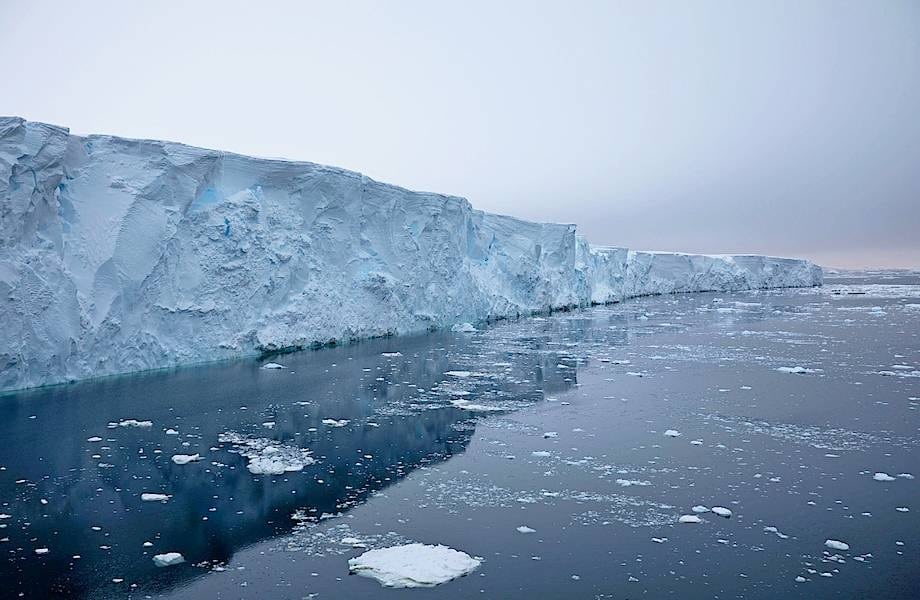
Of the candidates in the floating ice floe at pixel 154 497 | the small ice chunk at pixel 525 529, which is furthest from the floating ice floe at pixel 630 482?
the floating ice floe at pixel 154 497

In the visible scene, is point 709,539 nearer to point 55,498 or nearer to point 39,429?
point 55,498

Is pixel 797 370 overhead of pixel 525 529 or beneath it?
overhead

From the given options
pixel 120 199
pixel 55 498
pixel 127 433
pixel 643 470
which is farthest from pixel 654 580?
pixel 120 199

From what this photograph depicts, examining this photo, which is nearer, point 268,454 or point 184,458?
point 184,458

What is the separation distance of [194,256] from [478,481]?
8.76 m

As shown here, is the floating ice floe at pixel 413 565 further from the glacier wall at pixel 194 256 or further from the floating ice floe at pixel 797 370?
the floating ice floe at pixel 797 370

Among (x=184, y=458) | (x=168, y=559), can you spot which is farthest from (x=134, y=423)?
(x=168, y=559)

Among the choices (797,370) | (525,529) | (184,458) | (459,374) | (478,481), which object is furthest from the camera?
(459,374)

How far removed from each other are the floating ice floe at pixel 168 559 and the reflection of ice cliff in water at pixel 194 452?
0.18ft

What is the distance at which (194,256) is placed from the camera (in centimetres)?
1220

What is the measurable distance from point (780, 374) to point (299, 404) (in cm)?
759

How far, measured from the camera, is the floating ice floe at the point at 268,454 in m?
5.87

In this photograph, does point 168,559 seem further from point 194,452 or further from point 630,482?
point 630,482

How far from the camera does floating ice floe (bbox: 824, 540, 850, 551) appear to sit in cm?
406
